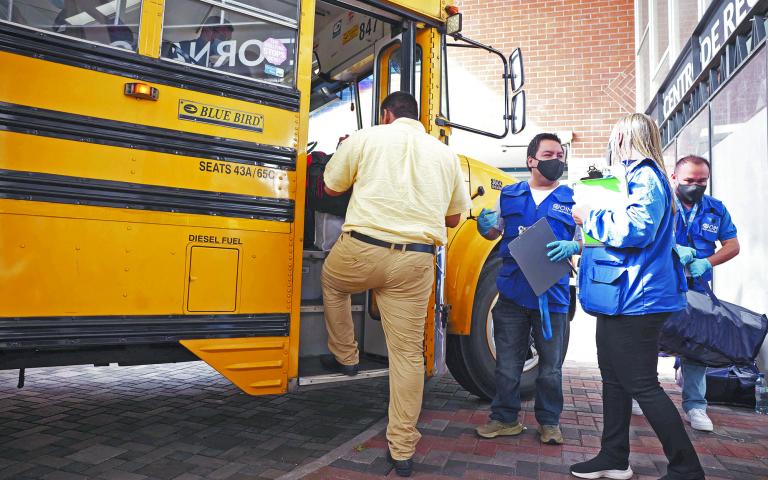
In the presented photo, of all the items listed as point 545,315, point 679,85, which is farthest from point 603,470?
point 679,85

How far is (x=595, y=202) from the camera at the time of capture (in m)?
2.62

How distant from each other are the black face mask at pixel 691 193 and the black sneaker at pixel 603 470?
200cm

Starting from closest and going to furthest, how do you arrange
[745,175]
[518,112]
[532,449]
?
1. [532,449]
2. [518,112]
3. [745,175]

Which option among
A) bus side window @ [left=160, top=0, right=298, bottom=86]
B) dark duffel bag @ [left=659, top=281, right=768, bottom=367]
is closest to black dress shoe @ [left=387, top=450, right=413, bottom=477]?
dark duffel bag @ [left=659, top=281, right=768, bottom=367]

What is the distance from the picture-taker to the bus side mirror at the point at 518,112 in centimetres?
393

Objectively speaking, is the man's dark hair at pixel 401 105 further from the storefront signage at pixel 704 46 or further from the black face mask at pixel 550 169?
the storefront signage at pixel 704 46

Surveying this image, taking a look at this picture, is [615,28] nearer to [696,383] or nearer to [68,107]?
[696,383]

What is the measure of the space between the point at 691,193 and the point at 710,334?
3.12ft

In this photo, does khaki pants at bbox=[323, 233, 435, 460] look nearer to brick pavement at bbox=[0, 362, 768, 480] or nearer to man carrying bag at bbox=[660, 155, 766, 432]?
brick pavement at bbox=[0, 362, 768, 480]

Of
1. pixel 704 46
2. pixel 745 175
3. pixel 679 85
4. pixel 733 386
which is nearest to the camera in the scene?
pixel 733 386

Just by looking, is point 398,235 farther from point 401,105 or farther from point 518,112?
point 518,112

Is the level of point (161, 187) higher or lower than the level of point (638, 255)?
higher

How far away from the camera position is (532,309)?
3.37 metres

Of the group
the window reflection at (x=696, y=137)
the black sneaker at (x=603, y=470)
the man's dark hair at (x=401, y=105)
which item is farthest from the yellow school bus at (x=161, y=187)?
the window reflection at (x=696, y=137)
